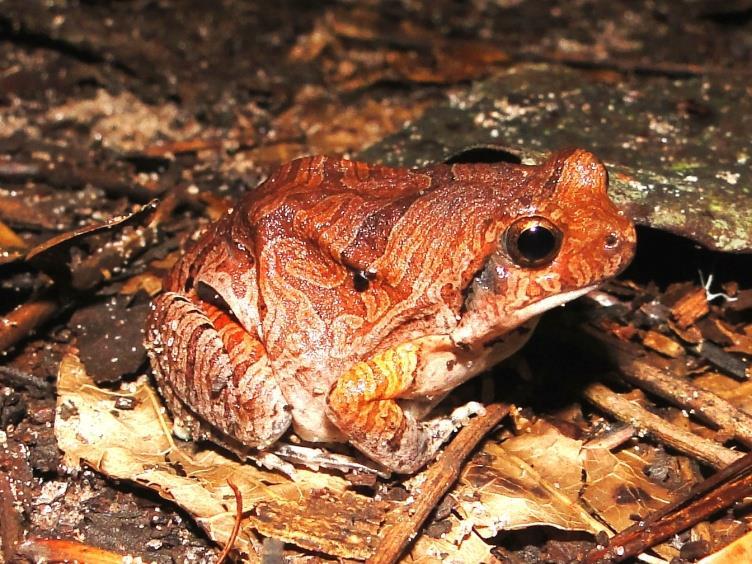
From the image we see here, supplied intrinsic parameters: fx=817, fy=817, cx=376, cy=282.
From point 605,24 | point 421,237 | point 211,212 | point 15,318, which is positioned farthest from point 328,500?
point 605,24

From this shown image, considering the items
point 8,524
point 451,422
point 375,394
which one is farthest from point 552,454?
point 8,524

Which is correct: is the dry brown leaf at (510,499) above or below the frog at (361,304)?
below

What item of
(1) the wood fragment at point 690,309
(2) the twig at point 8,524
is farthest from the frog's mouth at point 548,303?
(2) the twig at point 8,524

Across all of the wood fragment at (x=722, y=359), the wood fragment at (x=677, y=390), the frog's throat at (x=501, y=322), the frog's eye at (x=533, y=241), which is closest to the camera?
the frog's eye at (x=533, y=241)

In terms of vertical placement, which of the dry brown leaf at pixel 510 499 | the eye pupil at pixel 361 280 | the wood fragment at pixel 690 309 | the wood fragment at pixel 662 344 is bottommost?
the dry brown leaf at pixel 510 499

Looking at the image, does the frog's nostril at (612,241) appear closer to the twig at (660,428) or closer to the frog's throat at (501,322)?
the frog's throat at (501,322)

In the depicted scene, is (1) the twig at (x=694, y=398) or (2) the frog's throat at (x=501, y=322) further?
(1) the twig at (x=694, y=398)
